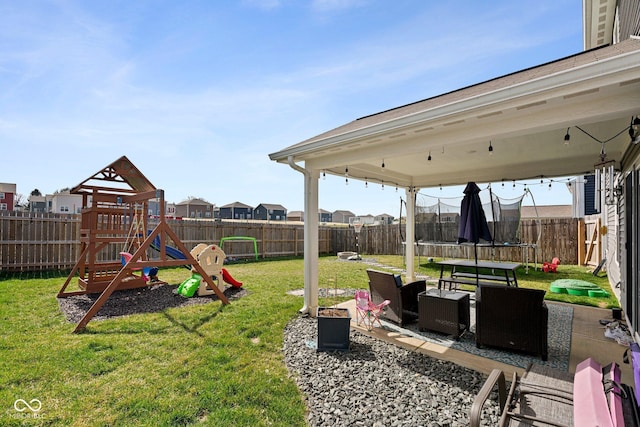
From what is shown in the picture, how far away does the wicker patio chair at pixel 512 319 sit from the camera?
328cm

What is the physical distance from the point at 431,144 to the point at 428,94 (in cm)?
277

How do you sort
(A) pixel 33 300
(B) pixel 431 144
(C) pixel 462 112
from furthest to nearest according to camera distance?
(A) pixel 33 300, (B) pixel 431 144, (C) pixel 462 112

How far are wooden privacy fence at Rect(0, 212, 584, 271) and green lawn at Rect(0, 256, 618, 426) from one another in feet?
13.7

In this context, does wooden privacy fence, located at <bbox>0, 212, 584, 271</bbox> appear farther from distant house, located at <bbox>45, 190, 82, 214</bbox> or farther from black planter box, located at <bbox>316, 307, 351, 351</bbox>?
distant house, located at <bbox>45, 190, 82, 214</bbox>

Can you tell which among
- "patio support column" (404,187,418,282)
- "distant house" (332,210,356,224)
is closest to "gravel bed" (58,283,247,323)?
"patio support column" (404,187,418,282)

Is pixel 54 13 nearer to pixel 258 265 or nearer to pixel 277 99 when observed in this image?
pixel 277 99

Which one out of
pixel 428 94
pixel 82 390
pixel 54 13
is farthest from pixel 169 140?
pixel 82 390

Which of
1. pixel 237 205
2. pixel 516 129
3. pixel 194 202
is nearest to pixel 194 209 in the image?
pixel 194 202

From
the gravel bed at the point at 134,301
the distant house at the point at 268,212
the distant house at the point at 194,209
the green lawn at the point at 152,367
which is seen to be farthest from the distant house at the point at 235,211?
the green lawn at the point at 152,367

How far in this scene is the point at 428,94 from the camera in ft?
18.4

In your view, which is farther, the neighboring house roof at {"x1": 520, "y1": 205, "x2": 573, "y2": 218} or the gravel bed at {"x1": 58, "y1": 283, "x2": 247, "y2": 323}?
the neighboring house roof at {"x1": 520, "y1": 205, "x2": 573, "y2": 218}

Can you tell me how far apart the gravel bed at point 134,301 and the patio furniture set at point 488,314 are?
11.2ft

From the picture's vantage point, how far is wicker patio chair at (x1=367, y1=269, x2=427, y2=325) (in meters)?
4.42

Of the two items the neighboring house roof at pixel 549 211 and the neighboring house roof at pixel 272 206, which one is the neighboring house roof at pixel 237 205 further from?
the neighboring house roof at pixel 549 211
